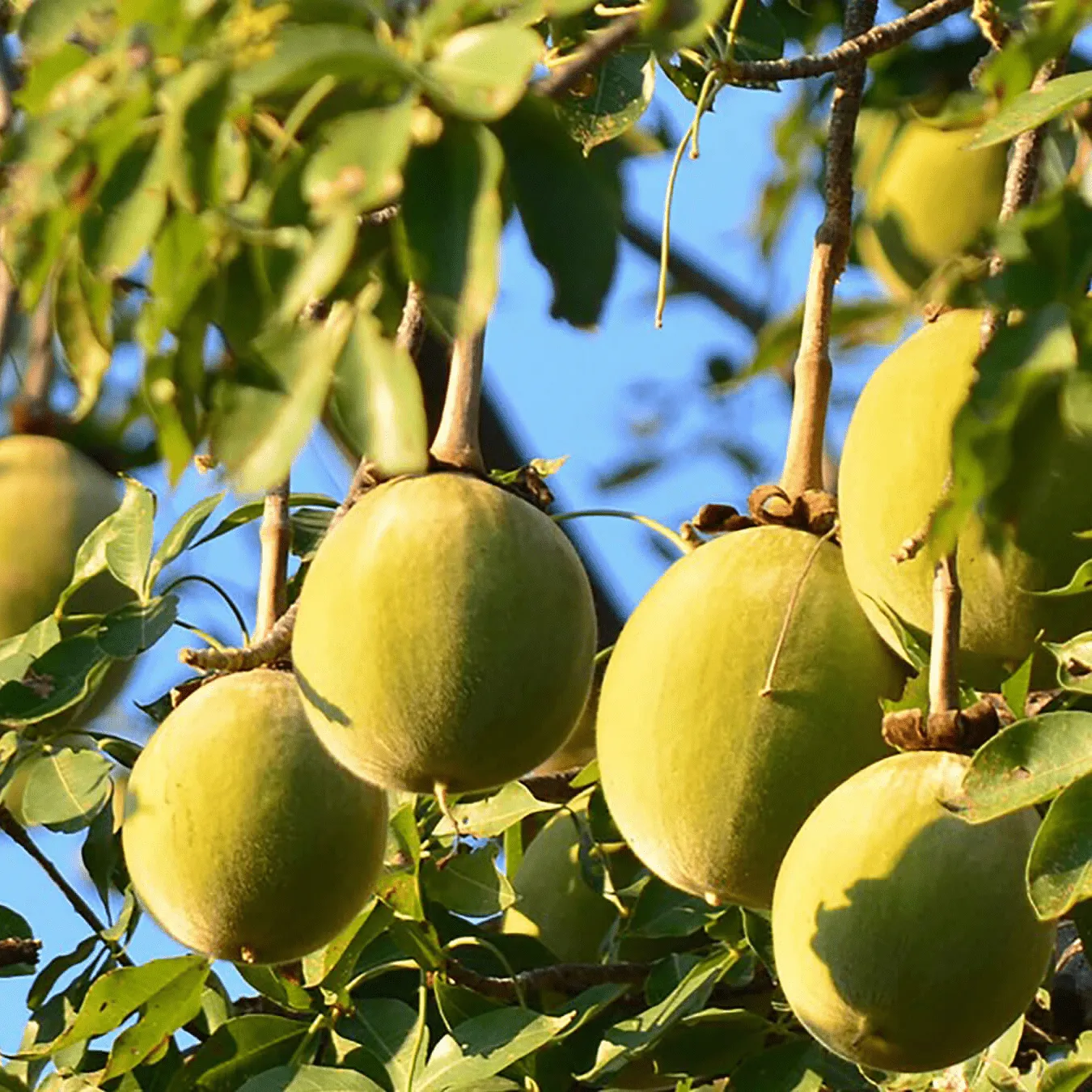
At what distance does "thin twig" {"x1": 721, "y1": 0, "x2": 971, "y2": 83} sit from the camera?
48.4 inches

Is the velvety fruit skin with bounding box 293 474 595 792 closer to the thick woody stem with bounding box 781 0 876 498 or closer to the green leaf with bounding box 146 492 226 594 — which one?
the thick woody stem with bounding box 781 0 876 498

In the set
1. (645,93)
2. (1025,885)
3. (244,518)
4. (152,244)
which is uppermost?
(152,244)

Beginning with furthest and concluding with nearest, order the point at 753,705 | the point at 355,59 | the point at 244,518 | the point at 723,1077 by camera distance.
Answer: the point at 244,518, the point at 723,1077, the point at 753,705, the point at 355,59

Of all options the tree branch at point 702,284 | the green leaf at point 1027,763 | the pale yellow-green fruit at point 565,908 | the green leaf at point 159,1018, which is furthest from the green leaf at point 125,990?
the tree branch at point 702,284

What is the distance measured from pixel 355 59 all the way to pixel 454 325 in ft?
0.30

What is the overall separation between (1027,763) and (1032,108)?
0.30 meters

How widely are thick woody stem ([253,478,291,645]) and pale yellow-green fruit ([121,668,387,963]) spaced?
10cm

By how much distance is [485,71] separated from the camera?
2.42 ft

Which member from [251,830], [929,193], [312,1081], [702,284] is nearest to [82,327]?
[251,830]

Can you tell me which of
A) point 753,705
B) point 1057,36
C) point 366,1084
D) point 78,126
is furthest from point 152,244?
point 366,1084

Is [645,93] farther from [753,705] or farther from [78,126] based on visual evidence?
[78,126]

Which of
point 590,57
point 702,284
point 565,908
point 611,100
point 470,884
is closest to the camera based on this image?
point 590,57

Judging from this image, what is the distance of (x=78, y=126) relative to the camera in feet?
2.63

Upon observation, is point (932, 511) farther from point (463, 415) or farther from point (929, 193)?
point (929, 193)
